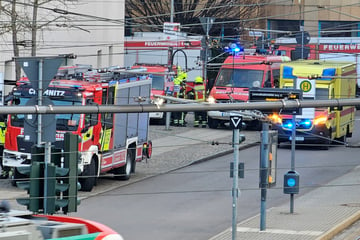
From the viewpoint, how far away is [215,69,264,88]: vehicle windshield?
39.2 m

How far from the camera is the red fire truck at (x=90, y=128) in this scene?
2430 centimetres

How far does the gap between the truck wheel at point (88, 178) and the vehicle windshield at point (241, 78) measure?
49.7 feet

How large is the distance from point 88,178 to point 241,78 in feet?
52.3

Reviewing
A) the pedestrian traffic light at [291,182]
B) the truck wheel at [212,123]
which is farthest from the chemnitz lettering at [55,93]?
the truck wheel at [212,123]

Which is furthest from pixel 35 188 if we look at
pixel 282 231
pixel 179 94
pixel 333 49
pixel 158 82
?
pixel 333 49

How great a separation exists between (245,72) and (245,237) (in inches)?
803

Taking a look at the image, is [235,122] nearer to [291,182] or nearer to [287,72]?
[291,182]

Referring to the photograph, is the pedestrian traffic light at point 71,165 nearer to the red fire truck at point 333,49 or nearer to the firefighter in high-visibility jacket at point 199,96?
the firefighter in high-visibility jacket at point 199,96

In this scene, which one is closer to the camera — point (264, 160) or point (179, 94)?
point (264, 160)

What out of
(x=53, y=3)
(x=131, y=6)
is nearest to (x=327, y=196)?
(x=53, y=3)

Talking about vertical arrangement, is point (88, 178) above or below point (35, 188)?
below

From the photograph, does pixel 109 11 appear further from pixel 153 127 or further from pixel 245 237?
pixel 245 237

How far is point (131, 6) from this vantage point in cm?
6306

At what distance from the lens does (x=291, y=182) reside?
21406mm
